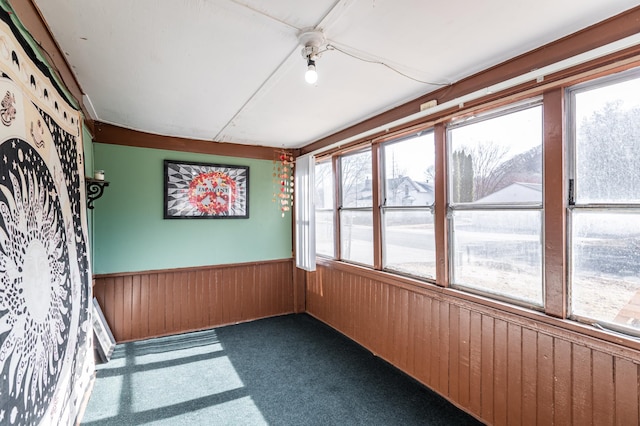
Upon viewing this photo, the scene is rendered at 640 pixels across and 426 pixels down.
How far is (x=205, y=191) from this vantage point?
363 cm

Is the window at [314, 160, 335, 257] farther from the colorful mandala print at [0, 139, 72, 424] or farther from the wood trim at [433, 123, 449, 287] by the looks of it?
the colorful mandala print at [0, 139, 72, 424]

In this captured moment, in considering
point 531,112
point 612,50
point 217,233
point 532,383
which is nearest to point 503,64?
point 531,112

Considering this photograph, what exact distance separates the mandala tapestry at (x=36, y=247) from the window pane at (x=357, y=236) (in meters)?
2.35

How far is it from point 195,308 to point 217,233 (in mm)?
918

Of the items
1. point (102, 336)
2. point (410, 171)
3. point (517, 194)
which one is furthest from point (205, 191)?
point (517, 194)

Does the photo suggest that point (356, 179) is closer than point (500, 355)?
No

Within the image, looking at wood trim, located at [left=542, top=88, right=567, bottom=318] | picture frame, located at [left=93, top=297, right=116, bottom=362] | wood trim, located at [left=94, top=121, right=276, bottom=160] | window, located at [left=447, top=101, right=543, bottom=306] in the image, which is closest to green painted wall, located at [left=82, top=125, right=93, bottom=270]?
wood trim, located at [left=94, top=121, right=276, bottom=160]

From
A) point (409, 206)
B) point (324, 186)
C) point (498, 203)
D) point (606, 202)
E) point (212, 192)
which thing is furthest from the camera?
point (324, 186)

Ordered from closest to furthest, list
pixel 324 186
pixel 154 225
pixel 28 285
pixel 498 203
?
pixel 28 285
pixel 498 203
pixel 154 225
pixel 324 186

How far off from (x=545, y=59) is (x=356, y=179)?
1.89 m

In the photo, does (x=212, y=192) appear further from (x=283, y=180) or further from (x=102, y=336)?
(x=102, y=336)

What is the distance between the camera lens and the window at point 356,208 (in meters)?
3.11

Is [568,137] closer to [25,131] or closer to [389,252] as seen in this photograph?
[389,252]

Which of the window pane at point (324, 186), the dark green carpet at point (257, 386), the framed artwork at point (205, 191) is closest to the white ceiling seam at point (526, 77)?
the window pane at point (324, 186)
